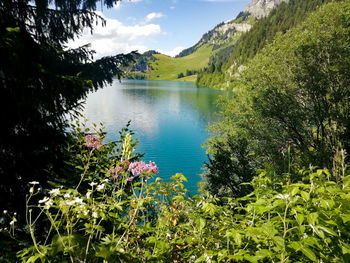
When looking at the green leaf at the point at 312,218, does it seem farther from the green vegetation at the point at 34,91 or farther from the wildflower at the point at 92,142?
the green vegetation at the point at 34,91

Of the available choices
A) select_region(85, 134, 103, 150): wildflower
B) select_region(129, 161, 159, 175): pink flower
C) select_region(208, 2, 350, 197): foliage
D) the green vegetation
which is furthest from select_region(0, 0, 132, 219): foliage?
select_region(208, 2, 350, 197): foliage

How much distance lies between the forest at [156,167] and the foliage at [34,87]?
2cm

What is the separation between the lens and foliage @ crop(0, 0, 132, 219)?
3311 millimetres

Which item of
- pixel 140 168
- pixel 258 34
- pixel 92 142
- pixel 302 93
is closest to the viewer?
pixel 140 168

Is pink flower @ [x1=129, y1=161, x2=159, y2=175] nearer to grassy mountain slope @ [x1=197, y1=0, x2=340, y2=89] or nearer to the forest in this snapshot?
the forest

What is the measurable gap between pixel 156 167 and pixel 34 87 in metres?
2.94

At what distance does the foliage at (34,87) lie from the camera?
3311 millimetres

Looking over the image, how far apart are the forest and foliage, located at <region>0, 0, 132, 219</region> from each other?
0.02m

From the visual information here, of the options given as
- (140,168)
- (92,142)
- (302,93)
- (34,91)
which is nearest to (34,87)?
(34,91)

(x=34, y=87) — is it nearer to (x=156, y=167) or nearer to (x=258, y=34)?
(x=156, y=167)

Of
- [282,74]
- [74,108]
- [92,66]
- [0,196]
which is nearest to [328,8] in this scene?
[282,74]

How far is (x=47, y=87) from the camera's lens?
12.3ft

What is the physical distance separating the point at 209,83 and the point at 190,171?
110456 millimetres

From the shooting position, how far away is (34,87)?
143 inches
